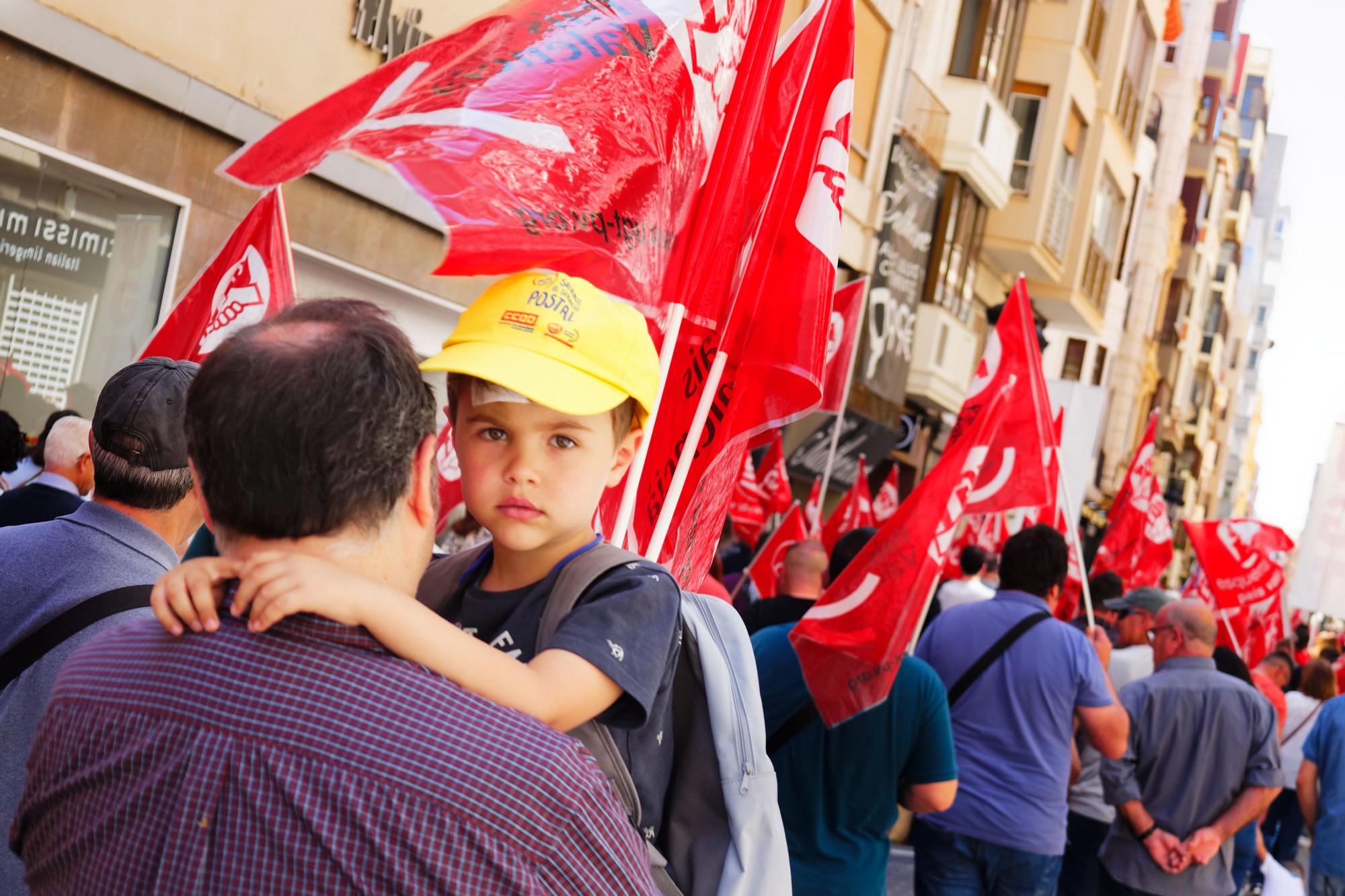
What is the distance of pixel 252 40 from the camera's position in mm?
9477

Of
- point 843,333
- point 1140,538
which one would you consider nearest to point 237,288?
point 843,333

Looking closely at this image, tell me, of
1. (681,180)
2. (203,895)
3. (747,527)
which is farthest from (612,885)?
(747,527)

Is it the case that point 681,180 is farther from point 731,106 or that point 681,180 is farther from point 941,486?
point 941,486

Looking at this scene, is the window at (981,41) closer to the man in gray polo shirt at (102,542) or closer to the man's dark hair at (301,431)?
the man in gray polo shirt at (102,542)

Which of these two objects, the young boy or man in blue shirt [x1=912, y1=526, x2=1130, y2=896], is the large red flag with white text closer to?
man in blue shirt [x1=912, y1=526, x2=1130, y2=896]

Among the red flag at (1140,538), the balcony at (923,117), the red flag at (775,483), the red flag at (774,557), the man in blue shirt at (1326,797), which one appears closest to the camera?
the man in blue shirt at (1326,797)

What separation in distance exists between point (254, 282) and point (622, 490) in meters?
2.21

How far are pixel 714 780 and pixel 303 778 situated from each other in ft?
2.88

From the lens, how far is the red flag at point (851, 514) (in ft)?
43.7

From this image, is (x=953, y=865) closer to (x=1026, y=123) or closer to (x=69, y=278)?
(x=69, y=278)

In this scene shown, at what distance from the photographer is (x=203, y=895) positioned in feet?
5.15

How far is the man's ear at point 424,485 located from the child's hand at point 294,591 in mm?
174

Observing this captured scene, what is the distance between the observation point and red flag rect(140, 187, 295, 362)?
16.0 feet

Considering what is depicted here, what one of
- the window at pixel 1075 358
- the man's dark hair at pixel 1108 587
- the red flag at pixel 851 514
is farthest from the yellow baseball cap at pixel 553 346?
the window at pixel 1075 358
